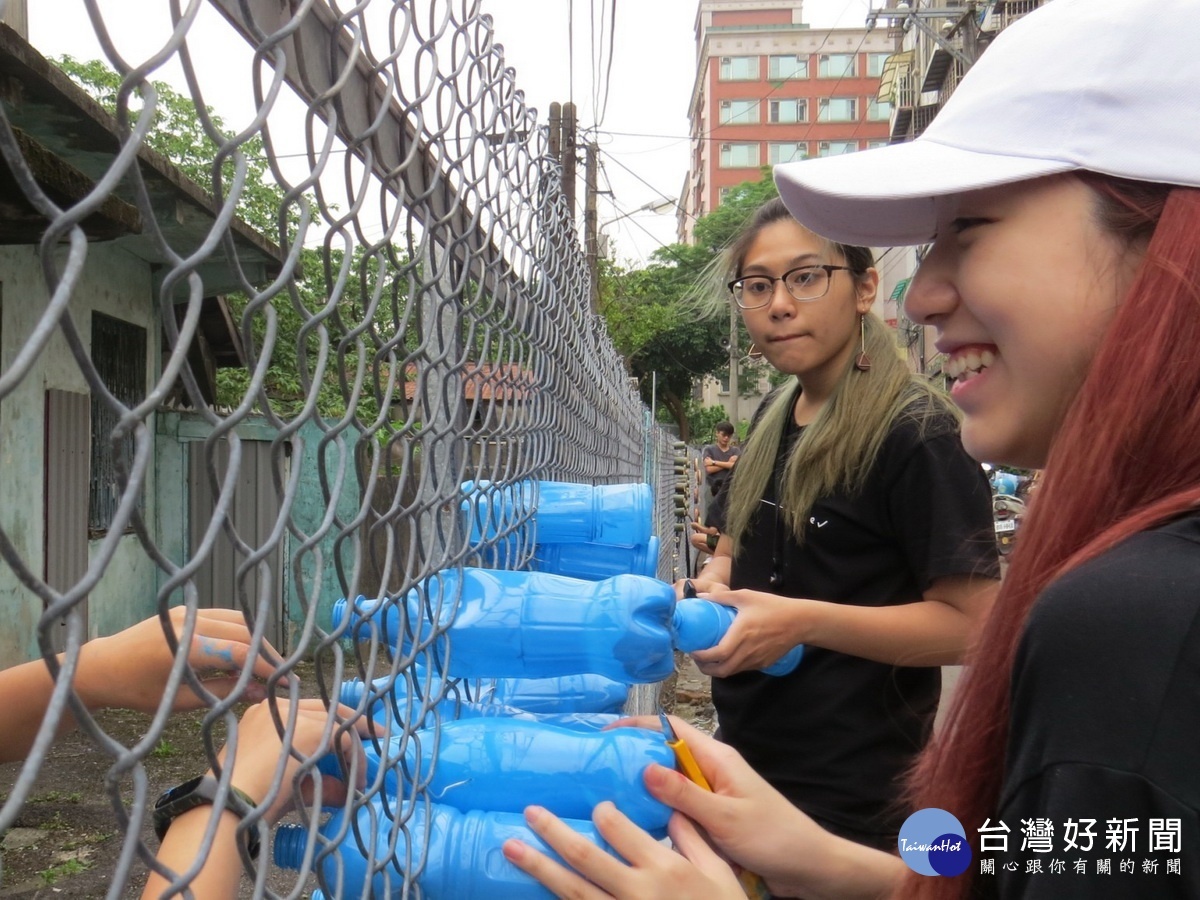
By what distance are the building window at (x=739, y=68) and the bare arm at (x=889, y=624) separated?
213ft

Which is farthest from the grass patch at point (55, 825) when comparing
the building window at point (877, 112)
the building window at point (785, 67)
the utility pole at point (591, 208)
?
the building window at point (877, 112)

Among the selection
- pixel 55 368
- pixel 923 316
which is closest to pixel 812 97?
pixel 55 368

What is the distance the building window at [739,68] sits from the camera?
61.8 m

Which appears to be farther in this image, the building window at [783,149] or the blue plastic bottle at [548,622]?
the building window at [783,149]

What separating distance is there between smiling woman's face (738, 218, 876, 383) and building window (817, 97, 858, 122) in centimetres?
6358

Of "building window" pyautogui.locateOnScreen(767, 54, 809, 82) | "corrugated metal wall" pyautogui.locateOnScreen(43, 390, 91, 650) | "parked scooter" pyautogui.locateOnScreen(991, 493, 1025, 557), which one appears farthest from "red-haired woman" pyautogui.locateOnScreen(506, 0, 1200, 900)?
"building window" pyautogui.locateOnScreen(767, 54, 809, 82)

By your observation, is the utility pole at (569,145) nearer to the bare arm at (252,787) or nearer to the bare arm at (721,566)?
the bare arm at (721,566)

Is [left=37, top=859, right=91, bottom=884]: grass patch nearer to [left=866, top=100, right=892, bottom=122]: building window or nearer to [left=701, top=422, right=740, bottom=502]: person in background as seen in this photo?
[left=701, top=422, right=740, bottom=502]: person in background

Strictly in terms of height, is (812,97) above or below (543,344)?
above

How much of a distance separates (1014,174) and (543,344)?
4.21 feet

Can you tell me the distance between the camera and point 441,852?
112 cm

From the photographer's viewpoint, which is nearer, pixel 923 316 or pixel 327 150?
pixel 327 150

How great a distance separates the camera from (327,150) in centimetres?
83

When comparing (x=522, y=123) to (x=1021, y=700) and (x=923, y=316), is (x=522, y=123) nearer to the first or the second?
(x=923, y=316)
